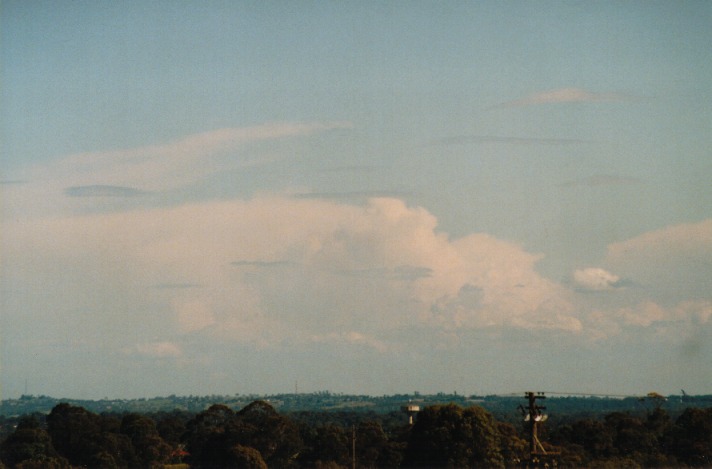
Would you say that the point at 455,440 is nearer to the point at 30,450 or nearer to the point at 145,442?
the point at 145,442

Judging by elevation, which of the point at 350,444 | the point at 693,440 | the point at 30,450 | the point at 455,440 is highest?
the point at 693,440

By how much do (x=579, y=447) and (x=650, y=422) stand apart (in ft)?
140

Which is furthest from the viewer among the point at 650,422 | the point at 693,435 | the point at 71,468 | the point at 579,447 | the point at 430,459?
the point at 650,422

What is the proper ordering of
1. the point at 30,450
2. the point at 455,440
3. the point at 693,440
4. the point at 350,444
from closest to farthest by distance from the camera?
the point at 455,440 < the point at 30,450 < the point at 350,444 < the point at 693,440

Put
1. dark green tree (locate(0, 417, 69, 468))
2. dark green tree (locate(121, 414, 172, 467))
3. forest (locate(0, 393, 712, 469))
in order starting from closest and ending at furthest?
forest (locate(0, 393, 712, 469))
dark green tree (locate(0, 417, 69, 468))
dark green tree (locate(121, 414, 172, 467))

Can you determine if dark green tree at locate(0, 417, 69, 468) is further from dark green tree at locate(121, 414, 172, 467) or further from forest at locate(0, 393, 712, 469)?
dark green tree at locate(121, 414, 172, 467)

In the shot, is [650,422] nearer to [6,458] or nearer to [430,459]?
[430,459]

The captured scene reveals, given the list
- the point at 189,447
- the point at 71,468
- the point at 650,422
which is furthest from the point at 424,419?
the point at 650,422

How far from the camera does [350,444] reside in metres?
126

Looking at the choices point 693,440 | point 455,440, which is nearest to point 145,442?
point 455,440

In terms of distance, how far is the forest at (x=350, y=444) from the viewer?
98.1m

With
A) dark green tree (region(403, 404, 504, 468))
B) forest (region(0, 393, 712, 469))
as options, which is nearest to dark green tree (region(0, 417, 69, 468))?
forest (region(0, 393, 712, 469))

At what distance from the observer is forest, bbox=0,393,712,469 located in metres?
98.1

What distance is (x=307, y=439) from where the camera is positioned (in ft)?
470
